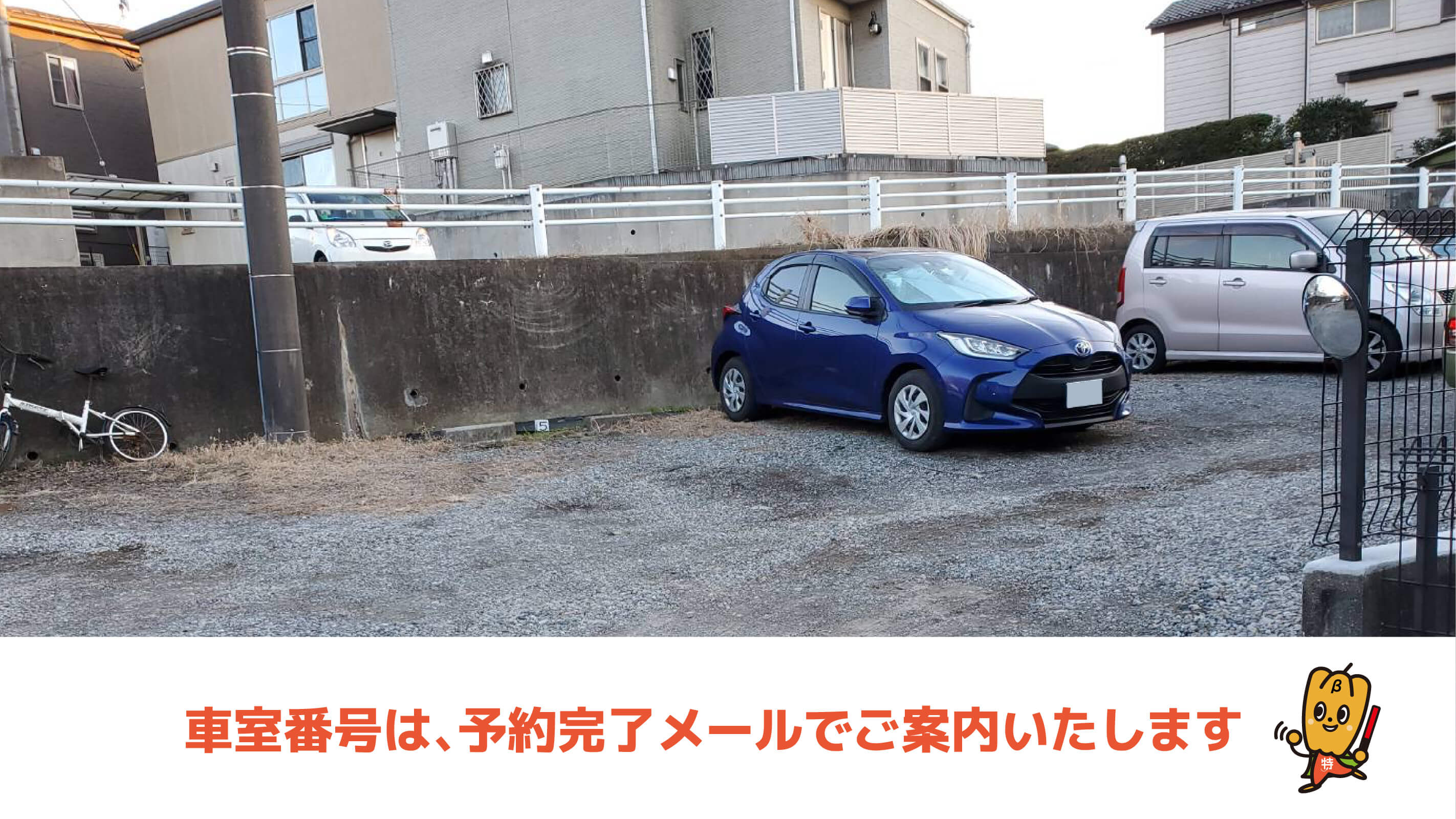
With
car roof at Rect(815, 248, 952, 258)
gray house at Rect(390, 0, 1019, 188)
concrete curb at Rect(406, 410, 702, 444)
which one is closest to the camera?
car roof at Rect(815, 248, 952, 258)

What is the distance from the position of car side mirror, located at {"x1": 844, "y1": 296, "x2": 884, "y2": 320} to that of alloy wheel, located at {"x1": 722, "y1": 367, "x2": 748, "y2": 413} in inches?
61.8

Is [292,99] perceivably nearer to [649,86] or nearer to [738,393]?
[649,86]

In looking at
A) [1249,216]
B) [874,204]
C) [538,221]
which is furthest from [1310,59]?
[538,221]

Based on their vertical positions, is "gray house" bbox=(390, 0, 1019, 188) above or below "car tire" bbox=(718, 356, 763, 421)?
above

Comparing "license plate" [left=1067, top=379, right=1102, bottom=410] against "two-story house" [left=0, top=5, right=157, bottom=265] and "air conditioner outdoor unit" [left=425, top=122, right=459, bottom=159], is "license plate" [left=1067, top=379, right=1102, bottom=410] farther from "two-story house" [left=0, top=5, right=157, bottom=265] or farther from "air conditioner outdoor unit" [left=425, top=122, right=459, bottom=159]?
"two-story house" [left=0, top=5, right=157, bottom=265]

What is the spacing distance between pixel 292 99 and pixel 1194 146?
22118 mm

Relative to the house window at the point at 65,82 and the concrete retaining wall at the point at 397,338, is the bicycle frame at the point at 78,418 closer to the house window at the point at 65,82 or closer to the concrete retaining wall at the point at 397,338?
the concrete retaining wall at the point at 397,338

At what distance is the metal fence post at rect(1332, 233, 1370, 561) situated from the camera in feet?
10.2

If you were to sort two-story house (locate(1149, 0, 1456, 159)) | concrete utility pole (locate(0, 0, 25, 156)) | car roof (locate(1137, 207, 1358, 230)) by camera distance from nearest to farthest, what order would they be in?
1. car roof (locate(1137, 207, 1358, 230))
2. concrete utility pole (locate(0, 0, 25, 156))
3. two-story house (locate(1149, 0, 1456, 159))

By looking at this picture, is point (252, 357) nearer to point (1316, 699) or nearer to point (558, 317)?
point (558, 317)

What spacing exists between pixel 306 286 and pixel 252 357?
754 mm

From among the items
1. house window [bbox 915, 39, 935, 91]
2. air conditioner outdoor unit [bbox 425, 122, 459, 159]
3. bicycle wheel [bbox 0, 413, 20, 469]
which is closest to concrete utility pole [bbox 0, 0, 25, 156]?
bicycle wheel [bbox 0, 413, 20, 469]

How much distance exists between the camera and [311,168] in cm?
2520

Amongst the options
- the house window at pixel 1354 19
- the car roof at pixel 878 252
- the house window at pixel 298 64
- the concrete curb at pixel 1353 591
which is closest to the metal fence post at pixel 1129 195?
the car roof at pixel 878 252
